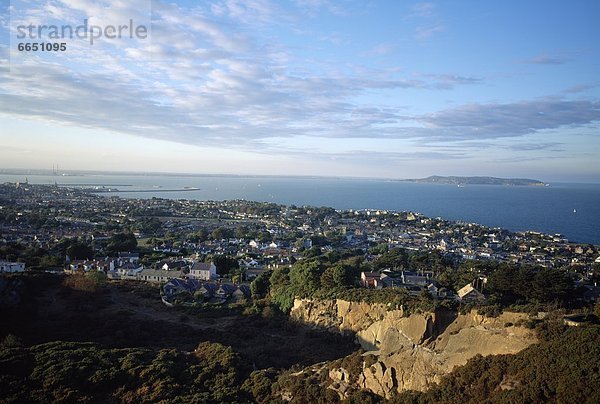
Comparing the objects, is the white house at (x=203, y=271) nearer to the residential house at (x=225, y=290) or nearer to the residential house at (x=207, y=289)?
the residential house at (x=207, y=289)

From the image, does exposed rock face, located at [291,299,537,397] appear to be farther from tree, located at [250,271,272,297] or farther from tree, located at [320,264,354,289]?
tree, located at [250,271,272,297]

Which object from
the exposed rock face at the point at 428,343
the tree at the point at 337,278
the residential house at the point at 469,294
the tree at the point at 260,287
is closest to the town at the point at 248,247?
the residential house at the point at 469,294

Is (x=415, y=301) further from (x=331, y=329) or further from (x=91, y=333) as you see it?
(x=91, y=333)

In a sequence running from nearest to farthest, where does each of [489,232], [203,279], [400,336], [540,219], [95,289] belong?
[400,336] < [95,289] < [203,279] < [489,232] < [540,219]

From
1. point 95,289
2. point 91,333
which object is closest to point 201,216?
point 95,289

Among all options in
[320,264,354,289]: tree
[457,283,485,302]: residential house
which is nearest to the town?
[457,283,485,302]: residential house

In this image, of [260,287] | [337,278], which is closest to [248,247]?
[260,287]
